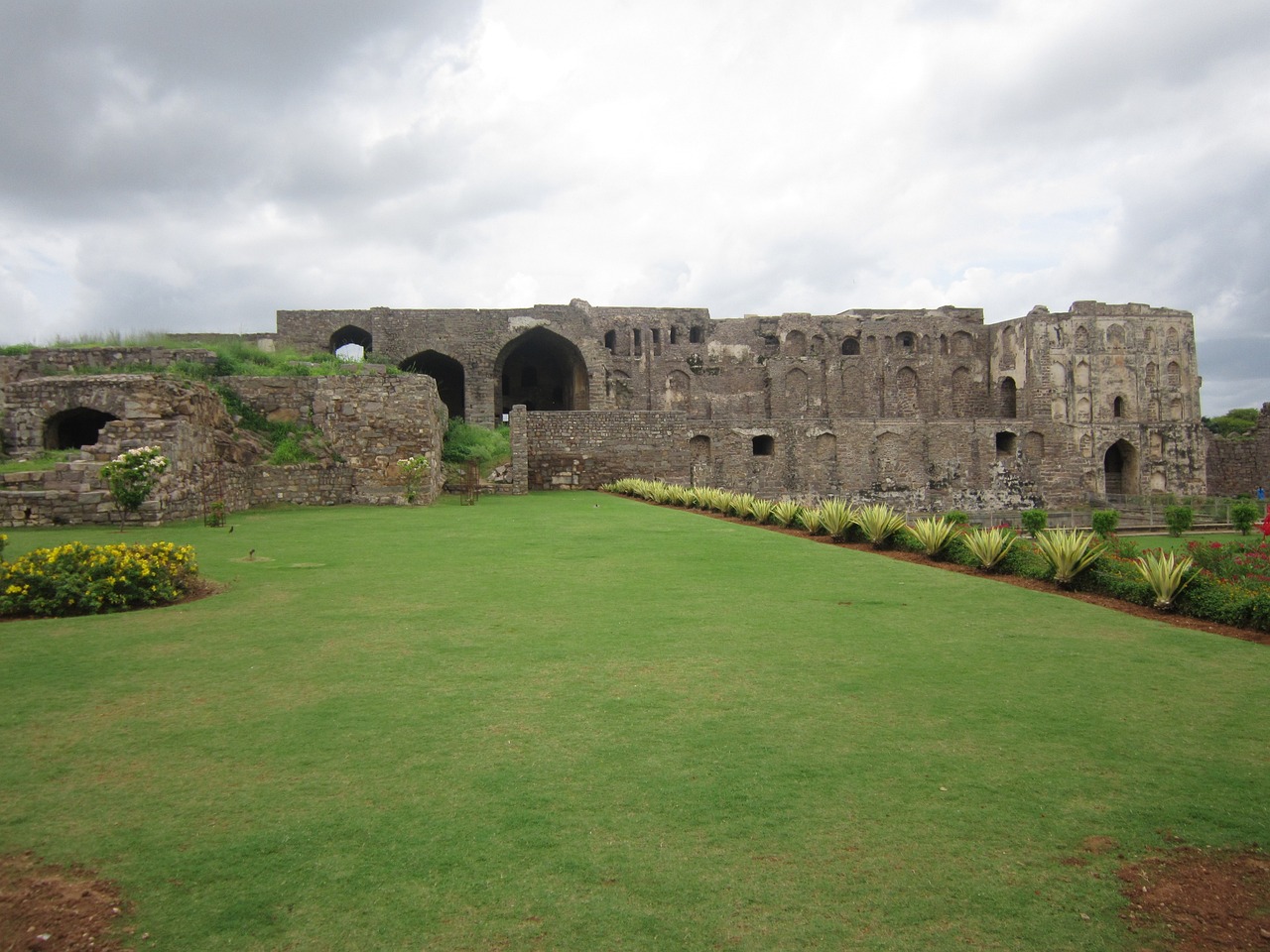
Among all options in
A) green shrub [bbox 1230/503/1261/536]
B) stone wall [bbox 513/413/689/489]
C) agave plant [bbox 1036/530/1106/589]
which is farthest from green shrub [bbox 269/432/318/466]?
green shrub [bbox 1230/503/1261/536]

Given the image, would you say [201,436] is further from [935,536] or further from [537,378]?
[537,378]

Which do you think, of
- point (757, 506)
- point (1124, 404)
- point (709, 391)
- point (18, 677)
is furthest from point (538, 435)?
point (1124, 404)

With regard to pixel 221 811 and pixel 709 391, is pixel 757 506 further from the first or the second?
pixel 709 391

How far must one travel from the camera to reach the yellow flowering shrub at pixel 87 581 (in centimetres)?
671

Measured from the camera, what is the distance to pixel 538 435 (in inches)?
997

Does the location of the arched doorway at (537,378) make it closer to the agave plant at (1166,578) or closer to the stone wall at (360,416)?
the stone wall at (360,416)

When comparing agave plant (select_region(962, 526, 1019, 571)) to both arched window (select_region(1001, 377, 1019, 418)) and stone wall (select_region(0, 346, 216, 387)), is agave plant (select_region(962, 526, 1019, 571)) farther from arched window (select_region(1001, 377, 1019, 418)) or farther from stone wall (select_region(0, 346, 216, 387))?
arched window (select_region(1001, 377, 1019, 418))

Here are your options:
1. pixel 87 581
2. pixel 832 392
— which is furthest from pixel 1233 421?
pixel 87 581

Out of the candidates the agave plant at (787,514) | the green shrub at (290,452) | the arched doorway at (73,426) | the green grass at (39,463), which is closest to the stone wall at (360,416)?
the green shrub at (290,452)

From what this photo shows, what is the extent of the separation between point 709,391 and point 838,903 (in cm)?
3811

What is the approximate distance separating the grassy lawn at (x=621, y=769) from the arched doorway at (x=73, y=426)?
1138cm

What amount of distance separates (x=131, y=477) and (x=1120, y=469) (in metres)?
41.5

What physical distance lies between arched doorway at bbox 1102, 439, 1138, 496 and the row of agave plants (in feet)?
99.4

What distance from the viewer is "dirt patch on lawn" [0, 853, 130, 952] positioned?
2475 millimetres
